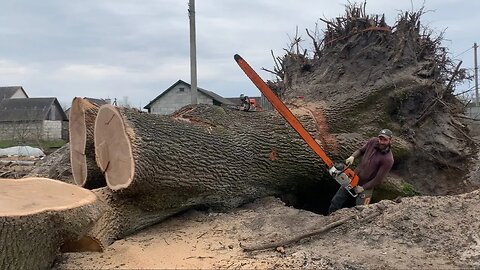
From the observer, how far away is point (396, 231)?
4703 millimetres

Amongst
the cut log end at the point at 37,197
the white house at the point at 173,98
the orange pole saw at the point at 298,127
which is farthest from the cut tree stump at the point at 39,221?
the white house at the point at 173,98

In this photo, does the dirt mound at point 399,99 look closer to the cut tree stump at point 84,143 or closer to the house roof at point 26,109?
the cut tree stump at point 84,143

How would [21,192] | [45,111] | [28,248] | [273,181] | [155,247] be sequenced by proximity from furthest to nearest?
[45,111]
[273,181]
[155,247]
[21,192]
[28,248]

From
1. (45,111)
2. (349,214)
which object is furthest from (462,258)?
(45,111)

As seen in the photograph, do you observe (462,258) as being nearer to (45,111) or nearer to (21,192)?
(21,192)

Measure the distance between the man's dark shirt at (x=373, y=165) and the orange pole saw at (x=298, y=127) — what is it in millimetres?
272

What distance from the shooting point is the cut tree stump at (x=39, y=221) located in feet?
13.4

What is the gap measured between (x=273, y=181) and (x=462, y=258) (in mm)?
2744

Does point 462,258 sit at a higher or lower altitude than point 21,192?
lower

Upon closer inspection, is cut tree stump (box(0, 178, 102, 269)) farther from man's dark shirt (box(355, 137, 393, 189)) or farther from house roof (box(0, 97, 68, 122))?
house roof (box(0, 97, 68, 122))

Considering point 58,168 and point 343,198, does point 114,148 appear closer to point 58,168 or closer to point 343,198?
point 58,168

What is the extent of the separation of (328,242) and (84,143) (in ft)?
10.7

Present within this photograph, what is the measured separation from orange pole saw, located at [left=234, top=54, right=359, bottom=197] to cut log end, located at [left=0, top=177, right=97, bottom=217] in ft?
7.79

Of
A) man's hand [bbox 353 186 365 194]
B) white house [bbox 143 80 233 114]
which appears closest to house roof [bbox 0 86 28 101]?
white house [bbox 143 80 233 114]
